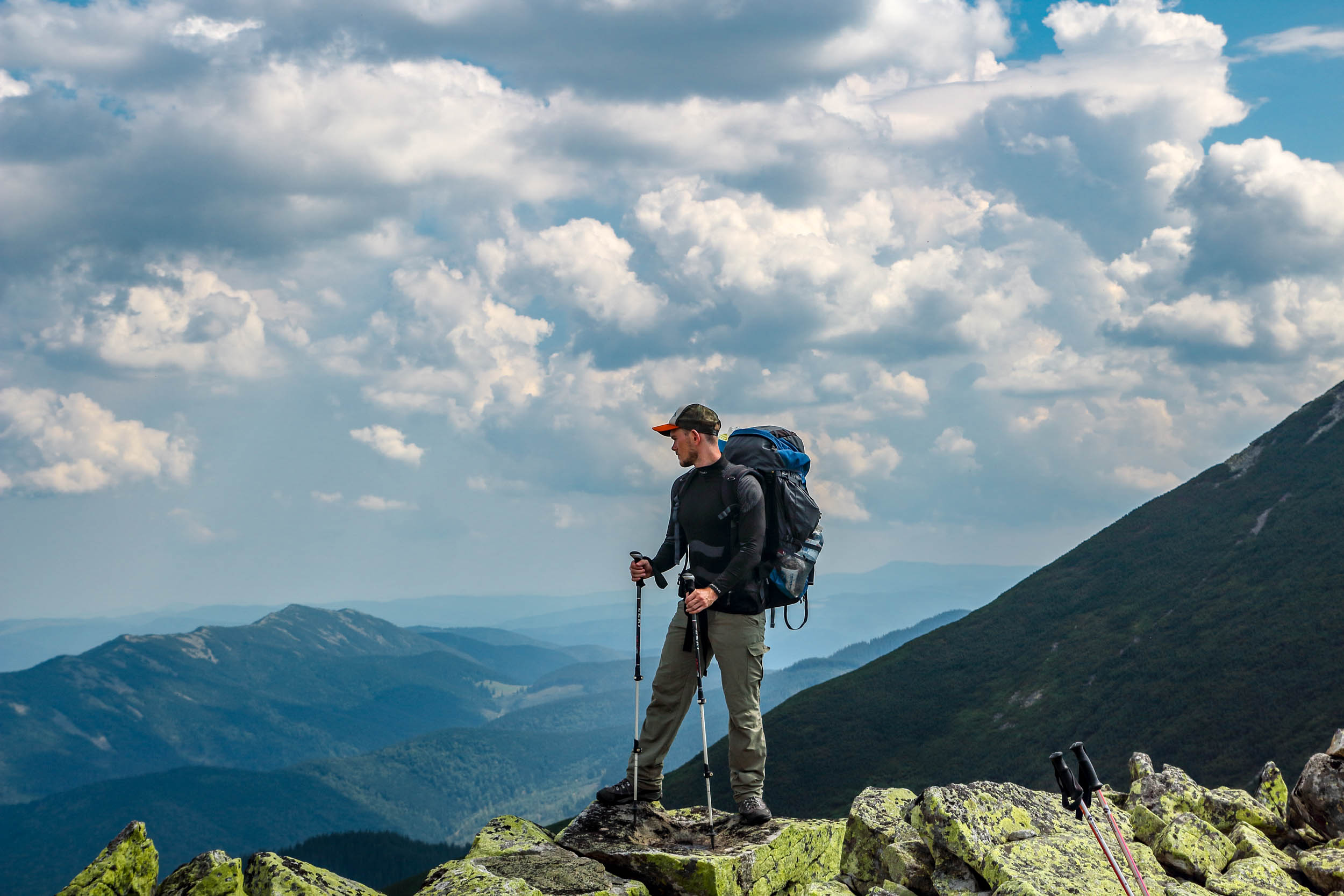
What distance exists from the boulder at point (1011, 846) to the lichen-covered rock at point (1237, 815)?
6.86ft

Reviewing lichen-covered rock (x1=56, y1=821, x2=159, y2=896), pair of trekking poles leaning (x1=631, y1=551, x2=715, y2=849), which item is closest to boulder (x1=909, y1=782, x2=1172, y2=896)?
pair of trekking poles leaning (x1=631, y1=551, x2=715, y2=849)

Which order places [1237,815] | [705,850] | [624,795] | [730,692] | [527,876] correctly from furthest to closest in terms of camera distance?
[1237,815] → [624,795] → [730,692] → [705,850] → [527,876]

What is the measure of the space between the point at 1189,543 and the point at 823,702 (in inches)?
3229

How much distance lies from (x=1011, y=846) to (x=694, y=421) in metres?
6.97

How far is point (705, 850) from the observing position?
1188 centimetres

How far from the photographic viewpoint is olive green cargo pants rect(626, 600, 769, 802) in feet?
41.3

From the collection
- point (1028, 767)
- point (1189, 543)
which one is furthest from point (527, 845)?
point (1189, 543)

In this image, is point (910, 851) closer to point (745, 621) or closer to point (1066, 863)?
point (1066, 863)

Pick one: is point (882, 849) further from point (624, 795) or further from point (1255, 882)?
point (1255, 882)

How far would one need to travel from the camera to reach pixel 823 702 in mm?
187625

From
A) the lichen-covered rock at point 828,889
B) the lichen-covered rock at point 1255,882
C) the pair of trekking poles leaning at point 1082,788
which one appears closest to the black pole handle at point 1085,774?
the pair of trekking poles leaning at point 1082,788

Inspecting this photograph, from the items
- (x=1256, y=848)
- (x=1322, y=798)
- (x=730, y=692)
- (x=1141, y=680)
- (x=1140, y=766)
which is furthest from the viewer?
(x=1141, y=680)

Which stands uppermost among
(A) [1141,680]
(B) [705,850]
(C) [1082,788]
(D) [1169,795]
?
(C) [1082,788]

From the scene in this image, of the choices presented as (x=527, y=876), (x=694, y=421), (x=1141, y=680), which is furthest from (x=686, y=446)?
(x=1141, y=680)
